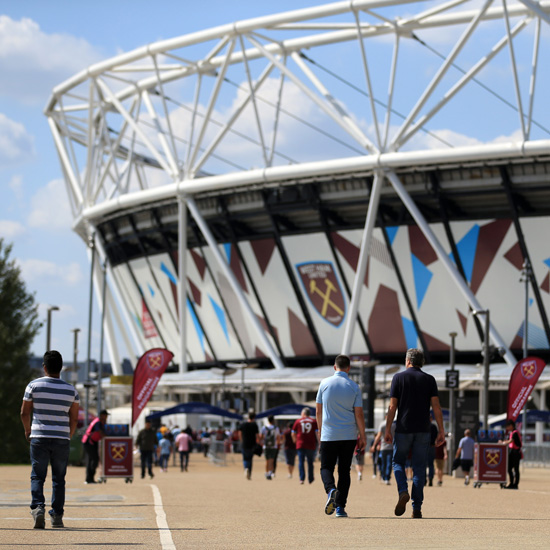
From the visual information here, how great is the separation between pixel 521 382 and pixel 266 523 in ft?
63.2

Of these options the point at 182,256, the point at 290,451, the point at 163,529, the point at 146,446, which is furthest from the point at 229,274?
the point at 163,529

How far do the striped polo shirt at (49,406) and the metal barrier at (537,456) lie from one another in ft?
114

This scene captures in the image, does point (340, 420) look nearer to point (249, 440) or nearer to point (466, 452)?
point (249, 440)

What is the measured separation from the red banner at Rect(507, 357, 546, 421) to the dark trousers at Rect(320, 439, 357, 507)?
1792 cm

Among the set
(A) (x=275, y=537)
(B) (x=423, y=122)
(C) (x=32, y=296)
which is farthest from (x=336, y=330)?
(A) (x=275, y=537)

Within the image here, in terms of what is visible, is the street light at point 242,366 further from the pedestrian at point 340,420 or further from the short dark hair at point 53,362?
the short dark hair at point 53,362

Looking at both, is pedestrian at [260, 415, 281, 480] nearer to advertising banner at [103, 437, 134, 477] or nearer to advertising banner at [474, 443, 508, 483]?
advertising banner at [103, 437, 134, 477]

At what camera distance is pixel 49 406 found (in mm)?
11656

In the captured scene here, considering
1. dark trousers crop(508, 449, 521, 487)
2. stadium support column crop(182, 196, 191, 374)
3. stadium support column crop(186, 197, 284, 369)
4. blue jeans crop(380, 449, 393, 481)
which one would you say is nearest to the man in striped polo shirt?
dark trousers crop(508, 449, 521, 487)

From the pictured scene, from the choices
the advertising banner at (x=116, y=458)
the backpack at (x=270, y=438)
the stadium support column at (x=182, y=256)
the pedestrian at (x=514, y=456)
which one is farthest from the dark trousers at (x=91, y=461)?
the stadium support column at (x=182, y=256)

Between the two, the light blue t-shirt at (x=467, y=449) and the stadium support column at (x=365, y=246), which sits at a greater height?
the stadium support column at (x=365, y=246)

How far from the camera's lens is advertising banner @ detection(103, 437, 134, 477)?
25750 mm

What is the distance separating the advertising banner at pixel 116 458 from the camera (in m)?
25.8

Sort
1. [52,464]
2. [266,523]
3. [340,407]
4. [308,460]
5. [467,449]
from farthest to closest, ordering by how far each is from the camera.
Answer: [467,449], [308,460], [340,407], [266,523], [52,464]
